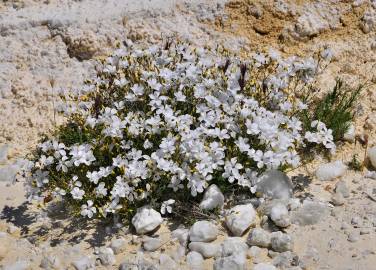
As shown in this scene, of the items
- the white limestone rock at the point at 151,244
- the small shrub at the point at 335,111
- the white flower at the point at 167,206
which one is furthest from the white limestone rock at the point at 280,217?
the small shrub at the point at 335,111

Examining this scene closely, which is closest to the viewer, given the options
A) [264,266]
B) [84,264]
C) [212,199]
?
[264,266]

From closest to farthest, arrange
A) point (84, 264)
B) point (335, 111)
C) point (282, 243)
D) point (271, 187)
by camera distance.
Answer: point (282, 243)
point (84, 264)
point (271, 187)
point (335, 111)

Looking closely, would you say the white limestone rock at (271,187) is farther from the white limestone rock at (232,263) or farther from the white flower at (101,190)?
the white flower at (101,190)

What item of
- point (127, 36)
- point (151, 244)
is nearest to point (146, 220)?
point (151, 244)

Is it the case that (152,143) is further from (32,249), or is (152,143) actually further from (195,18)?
(195,18)

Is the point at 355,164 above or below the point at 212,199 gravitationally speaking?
above

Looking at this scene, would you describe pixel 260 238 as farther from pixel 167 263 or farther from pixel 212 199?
pixel 167 263
